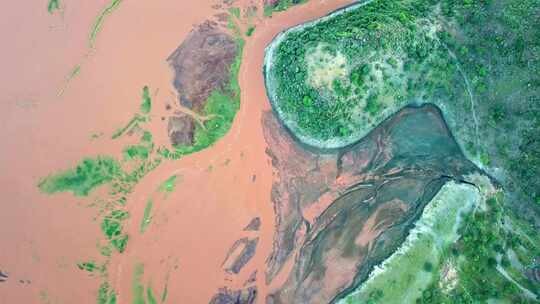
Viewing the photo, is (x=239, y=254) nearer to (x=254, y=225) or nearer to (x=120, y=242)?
(x=254, y=225)

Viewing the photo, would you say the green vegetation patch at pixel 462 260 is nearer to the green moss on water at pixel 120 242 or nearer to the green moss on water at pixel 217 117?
the green moss on water at pixel 217 117

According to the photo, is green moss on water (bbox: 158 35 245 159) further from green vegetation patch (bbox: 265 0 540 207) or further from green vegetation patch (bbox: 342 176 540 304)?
green vegetation patch (bbox: 342 176 540 304)

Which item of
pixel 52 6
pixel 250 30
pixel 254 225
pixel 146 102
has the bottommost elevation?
pixel 254 225

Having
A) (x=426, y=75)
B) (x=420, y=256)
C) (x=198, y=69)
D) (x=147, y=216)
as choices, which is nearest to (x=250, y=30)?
(x=198, y=69)

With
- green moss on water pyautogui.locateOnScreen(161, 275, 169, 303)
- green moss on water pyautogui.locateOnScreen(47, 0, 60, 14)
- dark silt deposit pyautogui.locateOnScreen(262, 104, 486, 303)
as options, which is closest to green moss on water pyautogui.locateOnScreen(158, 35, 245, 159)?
dark silt deposit pyautogui.locateOnScreen(262, 104, 486, 303)

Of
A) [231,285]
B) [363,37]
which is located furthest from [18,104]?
[363,37]
